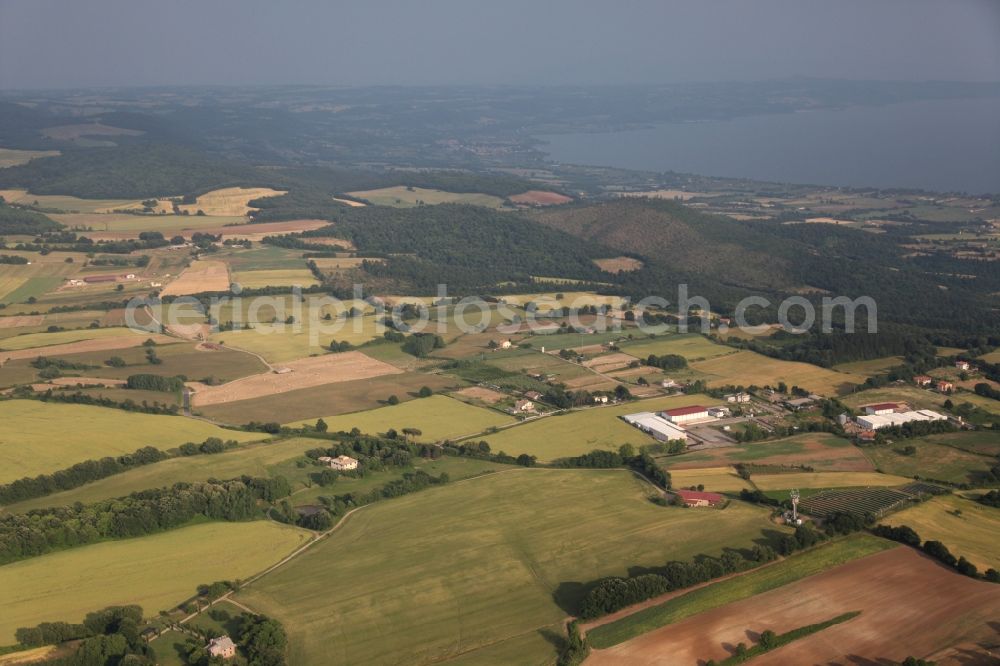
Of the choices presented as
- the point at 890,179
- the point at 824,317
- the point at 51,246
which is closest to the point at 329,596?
the point at 824,317

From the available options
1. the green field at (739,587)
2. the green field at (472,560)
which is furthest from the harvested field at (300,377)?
the green field at (739,587)

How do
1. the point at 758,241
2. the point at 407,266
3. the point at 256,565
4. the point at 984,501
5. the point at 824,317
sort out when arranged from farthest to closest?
1. the point at 758,241
2. the point at 407,266
3. the point at 824,317
4. the point at 984,501
5. the point at 256,565

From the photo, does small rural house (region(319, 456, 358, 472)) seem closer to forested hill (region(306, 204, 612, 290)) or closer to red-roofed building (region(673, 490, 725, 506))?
red-roofed building (region(673, 490, 725, 506))

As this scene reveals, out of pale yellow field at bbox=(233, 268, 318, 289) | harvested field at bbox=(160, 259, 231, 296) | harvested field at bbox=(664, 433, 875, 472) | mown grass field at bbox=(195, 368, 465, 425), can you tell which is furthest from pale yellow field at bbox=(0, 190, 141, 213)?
harvested field at bbox=(664, 433, 875, 472)

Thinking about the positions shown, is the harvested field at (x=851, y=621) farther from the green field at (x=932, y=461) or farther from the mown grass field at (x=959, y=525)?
the green field at (x=932, y=461)

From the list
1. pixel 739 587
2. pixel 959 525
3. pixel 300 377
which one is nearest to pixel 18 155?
pixel 300 377

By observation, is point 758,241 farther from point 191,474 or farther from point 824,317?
point 191,474
